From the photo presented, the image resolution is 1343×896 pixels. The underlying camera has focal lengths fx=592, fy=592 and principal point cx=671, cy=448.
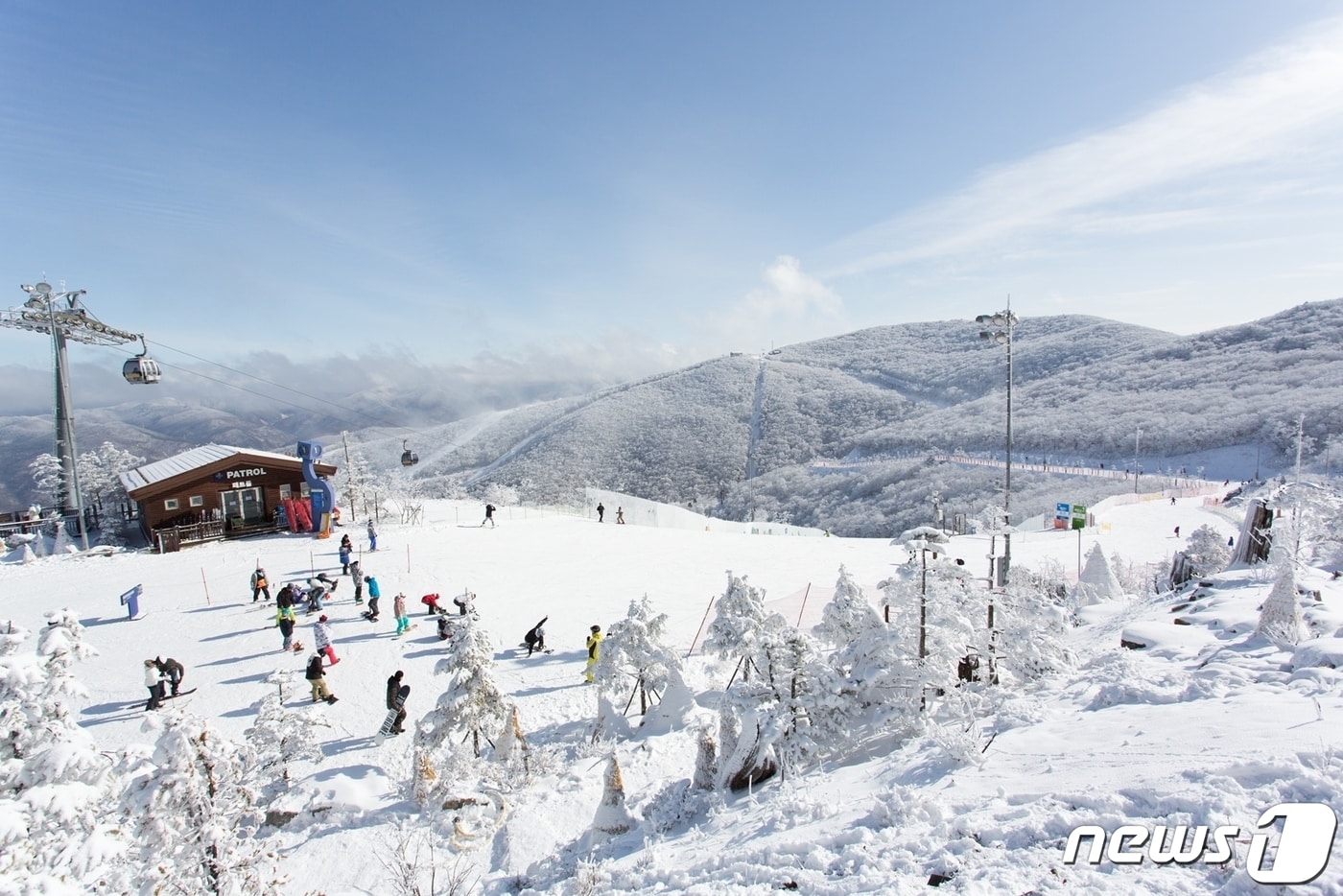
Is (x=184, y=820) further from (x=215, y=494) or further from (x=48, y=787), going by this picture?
(x=215, y=494)

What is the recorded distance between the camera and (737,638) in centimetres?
1155

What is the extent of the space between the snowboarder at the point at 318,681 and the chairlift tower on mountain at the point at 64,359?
20.8 meters

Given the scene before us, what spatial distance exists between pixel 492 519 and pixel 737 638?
21.3 meters

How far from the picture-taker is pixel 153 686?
1144cm

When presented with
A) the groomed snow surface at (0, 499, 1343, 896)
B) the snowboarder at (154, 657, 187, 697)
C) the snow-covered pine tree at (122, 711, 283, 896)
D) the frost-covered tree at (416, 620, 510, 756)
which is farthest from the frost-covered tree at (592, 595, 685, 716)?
the snowboarder at (154, 657, 187, 697)

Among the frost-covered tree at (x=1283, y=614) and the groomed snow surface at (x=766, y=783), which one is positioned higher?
the frost-covered tree at (x=1283, y=614)

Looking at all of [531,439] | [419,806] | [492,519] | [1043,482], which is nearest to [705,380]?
[531,439]

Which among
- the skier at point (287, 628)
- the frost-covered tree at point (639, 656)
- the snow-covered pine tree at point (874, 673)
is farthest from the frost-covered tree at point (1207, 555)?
the skier at point (287, 628)

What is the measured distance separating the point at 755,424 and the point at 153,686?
108m

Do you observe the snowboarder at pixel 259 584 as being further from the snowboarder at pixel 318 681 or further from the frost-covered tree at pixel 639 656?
the frost-covered tree at pixel 639 656

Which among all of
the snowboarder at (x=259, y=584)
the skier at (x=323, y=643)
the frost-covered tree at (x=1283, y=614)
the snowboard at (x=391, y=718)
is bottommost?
the snowboard at (x=391, y=718)

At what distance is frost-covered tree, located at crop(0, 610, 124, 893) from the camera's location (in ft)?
13.6

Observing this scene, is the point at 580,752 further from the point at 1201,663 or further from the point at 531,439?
the point at 531,439

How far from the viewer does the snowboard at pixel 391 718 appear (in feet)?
35.0
